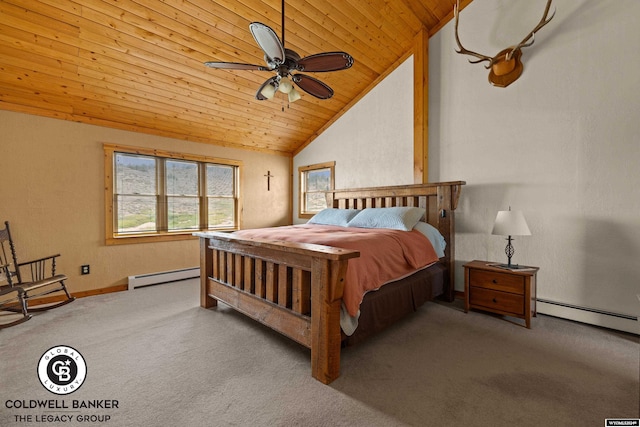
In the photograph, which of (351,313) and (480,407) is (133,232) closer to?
(351,313)

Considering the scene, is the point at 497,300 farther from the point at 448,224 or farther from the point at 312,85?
the point at 312,85

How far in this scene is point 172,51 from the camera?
9.89ft

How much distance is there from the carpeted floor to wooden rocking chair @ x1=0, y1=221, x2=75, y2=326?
319mm

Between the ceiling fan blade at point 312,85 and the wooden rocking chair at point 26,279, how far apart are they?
311 centimetres

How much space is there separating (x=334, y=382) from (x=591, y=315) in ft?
8.38

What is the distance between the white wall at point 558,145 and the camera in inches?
97.7

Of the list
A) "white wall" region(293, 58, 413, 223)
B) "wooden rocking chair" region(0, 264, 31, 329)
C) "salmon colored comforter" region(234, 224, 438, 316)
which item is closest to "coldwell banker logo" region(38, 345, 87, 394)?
"wooden rocking chair" region(0, 264, 31, 329)

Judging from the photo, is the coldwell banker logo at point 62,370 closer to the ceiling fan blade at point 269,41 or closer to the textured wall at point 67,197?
the textured wall at point 67,197

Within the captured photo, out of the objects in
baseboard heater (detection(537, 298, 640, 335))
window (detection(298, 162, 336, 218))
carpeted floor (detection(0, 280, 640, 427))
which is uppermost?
window (detection(298, 162, 336, 218))

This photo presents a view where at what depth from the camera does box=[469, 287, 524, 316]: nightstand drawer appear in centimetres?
257

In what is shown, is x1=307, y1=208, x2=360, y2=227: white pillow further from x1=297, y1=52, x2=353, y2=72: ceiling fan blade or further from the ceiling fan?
x1=297, y1=52, x2=353, y2=72: ceiling fan blade

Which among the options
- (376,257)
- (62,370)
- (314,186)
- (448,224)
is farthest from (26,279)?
(448,224)

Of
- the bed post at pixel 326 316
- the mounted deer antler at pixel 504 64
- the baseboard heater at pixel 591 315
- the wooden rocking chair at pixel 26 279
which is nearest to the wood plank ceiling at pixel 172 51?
the mounted deer antler at pixel 504 64

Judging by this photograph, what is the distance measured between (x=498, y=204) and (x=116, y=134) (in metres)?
4.82
